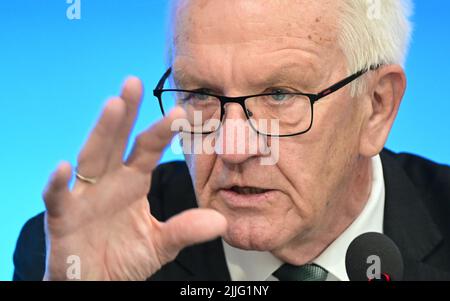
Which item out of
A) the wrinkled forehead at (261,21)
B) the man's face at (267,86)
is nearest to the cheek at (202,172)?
the man's face at (267,86)

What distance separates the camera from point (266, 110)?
4.89ft

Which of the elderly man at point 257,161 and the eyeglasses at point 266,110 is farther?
the eyeglasses at point 266,110

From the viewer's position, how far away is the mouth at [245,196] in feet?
4.83

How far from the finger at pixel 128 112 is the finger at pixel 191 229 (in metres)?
0.16

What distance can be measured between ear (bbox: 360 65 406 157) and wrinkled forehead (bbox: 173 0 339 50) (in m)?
0.23

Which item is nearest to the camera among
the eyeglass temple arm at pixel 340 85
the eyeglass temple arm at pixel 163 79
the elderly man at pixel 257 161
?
the elderly man at pixel 257 161

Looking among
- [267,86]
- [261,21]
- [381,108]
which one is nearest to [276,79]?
[267,86]

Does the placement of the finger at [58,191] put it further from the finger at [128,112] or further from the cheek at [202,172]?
the cheek at [202,172]

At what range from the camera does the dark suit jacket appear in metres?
1.81

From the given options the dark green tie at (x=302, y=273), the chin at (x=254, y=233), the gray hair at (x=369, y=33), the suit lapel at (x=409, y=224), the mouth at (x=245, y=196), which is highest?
the gray hair at (x=369, y=33)

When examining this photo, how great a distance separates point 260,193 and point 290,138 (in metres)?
0.15

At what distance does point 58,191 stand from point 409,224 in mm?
1119
